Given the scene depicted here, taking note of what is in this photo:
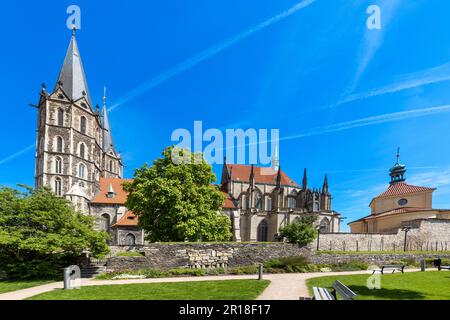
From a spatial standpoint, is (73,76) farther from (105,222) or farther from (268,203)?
(268,203)

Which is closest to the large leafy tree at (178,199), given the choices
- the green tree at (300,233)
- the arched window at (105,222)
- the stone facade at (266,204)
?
the green tree at (300,233)

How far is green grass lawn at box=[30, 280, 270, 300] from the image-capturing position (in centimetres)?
883

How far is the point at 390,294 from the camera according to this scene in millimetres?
8867

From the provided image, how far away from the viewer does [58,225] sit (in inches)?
618

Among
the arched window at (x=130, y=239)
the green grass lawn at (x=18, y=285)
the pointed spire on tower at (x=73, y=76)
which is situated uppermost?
the pointed spire on tower at (x=73, y=76)

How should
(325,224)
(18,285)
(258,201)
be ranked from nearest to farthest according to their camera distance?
(18,285) → (325,224) → (258,201)

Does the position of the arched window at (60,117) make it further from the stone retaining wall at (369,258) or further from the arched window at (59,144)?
the stone retaining wall at (369,258)

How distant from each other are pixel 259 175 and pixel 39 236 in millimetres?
37326

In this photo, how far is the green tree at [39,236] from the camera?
14.2 metres

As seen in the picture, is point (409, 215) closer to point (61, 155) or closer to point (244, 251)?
point (244, 251)

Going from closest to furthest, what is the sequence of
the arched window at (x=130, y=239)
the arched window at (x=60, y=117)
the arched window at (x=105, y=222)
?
1. the arched window at (x=130, y=239)
2. the arched window at (x=105, y=222)
3. the arched window at (x=60, y=117)

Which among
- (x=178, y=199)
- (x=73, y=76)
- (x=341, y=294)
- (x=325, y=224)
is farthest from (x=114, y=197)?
(x=341, y=294)

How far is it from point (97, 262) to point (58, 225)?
342 cm

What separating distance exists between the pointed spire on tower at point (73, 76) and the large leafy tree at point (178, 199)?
27468 mm
